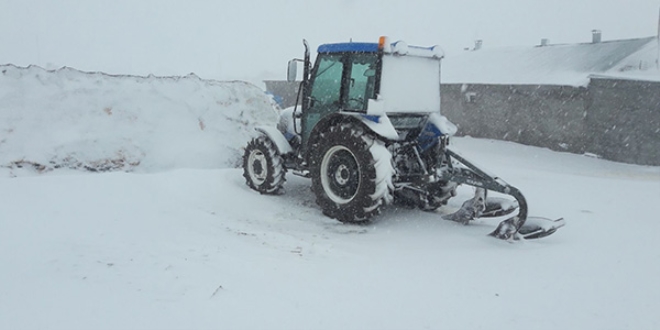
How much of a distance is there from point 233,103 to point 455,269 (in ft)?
21.6

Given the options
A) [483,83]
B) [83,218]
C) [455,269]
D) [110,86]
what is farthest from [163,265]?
[483,83]

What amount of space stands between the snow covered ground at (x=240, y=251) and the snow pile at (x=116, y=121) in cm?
3

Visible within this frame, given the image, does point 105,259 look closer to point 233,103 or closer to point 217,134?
point 217,134

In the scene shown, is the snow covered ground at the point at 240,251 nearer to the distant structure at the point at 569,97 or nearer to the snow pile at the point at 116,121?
the snow pile at the point at 116,121

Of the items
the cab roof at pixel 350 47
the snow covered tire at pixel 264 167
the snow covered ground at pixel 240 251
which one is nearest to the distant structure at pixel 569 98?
the snow covered ground at pixel 240 251

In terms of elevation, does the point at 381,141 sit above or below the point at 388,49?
below

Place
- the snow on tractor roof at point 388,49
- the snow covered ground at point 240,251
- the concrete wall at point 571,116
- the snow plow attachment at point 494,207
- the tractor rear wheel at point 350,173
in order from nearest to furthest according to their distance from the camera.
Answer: the snow covered ground at point 240,251 < the snow plow attachment at point 494,207 < the tractor rear wheel at point 350,173 < the snow on tractor roof at point 388,49 < the concrete wall at point 571,116

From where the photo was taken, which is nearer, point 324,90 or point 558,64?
point 324,90

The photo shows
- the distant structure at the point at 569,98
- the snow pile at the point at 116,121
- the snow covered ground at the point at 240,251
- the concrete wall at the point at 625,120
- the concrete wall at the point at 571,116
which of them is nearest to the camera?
the snow covered ground at the point at 240,251

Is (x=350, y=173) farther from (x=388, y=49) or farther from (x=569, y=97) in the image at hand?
(x=569, y=97)

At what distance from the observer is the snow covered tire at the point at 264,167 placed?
7938mm

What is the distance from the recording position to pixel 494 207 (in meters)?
6.75

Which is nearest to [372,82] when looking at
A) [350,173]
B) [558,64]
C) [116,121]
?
[350,173]

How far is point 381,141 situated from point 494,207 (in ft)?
5.64
